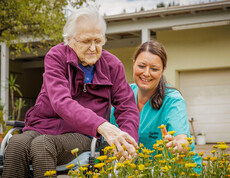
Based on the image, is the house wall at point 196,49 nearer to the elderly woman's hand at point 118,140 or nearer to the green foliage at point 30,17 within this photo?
the green foliage at point 30,17

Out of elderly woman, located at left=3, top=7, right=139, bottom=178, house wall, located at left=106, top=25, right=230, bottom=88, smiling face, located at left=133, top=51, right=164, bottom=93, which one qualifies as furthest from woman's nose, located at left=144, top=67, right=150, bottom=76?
house wall, located at left=106, top=25, right=230, bottom=88

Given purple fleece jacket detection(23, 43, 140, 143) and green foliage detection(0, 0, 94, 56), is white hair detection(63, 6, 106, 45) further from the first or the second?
A: green foliage detection(0, 0, 94, 56)

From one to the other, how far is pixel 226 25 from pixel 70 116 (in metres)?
10.7

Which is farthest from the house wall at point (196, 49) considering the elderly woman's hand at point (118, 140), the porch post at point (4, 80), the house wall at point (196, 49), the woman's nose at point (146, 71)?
the elderly woman's hand at point (118, 140)

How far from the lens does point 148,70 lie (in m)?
2.77

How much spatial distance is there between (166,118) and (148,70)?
40 centimetres

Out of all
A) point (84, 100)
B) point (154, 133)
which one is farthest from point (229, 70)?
point (84, 100)

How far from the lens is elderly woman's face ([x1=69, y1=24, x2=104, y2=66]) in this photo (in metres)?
2.09

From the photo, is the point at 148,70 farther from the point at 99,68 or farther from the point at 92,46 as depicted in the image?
the point at 92,46

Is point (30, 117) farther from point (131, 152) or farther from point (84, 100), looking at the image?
point (131, 152)

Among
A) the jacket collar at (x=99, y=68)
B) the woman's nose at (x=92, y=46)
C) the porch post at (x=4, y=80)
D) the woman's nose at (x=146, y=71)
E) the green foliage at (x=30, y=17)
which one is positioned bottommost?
the jacket collar at (x=99, y=68)

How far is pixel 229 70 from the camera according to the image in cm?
1187

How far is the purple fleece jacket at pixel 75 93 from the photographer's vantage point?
2016mm

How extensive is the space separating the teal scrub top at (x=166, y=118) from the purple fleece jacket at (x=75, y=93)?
0.49 meters
